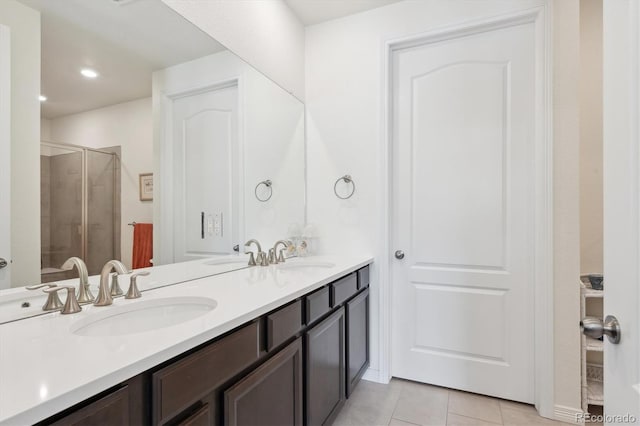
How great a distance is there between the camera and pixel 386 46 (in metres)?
2.24

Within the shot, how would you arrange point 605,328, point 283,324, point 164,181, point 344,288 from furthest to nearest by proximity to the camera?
point 344,288, point 164,181, point 283,324, point 605,328

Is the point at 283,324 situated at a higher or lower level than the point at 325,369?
higher

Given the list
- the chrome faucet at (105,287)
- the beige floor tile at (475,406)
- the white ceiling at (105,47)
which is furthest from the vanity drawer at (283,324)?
the beige floor tile at (475,406)

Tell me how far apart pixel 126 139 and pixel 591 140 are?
9.19 feet

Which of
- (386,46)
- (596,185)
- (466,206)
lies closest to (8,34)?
(386,46)

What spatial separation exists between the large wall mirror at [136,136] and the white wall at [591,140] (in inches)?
87.8

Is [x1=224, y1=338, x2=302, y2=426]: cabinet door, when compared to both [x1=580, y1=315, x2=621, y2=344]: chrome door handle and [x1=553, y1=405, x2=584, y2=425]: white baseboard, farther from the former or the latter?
[x1=553, y1=405, x2=584, y2=425]: white baseboard

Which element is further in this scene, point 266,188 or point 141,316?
point 266,188

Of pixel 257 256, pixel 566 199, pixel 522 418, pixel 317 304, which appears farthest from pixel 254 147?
pixel 522 418

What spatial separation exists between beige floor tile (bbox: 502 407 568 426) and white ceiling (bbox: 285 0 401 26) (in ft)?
8.95

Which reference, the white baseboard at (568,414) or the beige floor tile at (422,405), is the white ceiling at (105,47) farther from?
the white baseboard at (568,414)

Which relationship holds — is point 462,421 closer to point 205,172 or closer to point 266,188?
point 266,188

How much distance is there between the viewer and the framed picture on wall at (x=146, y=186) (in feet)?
4.32

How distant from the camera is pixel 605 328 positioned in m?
0.65
